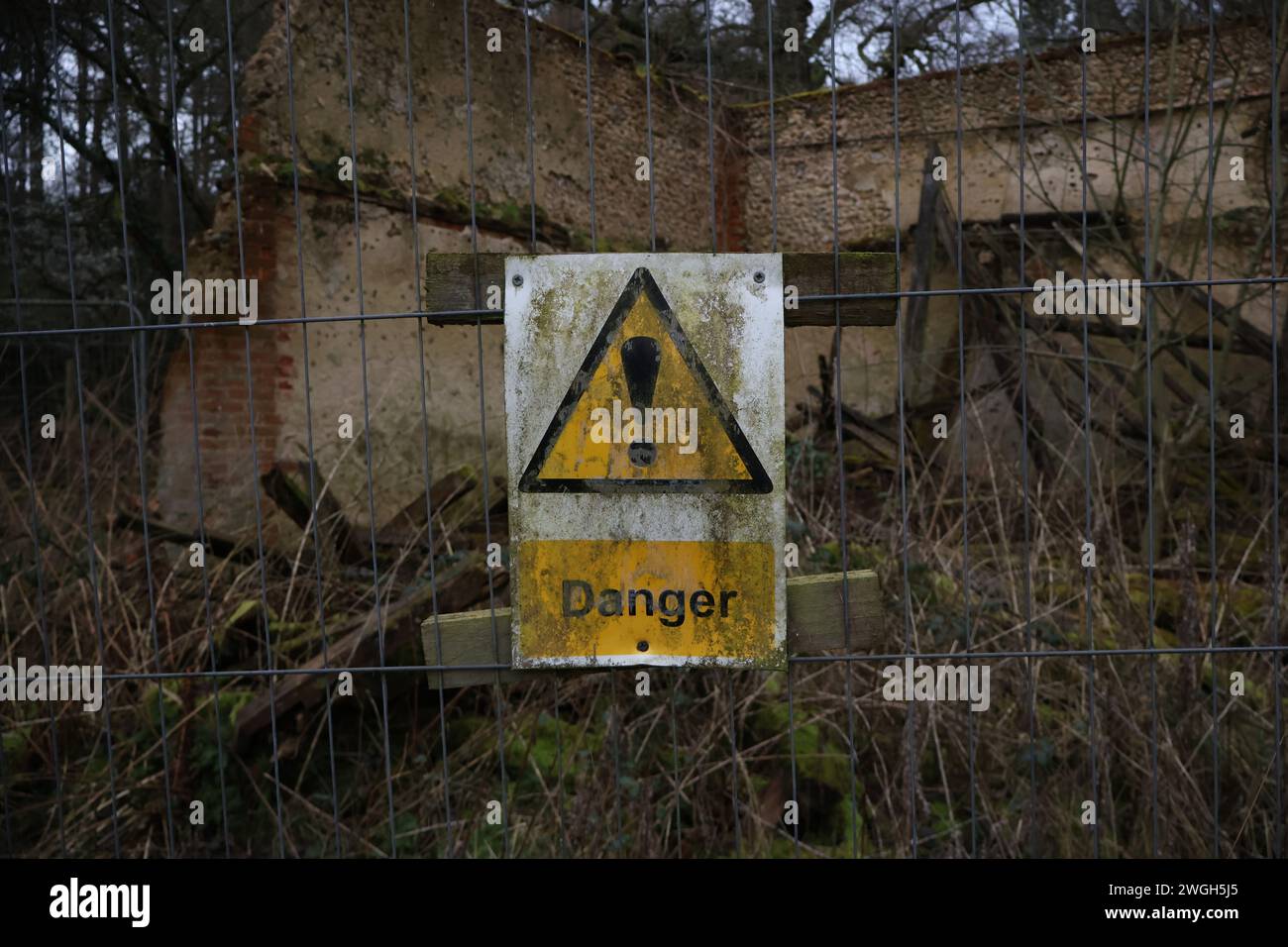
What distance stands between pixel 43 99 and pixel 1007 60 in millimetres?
10180

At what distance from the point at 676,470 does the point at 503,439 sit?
6473mm

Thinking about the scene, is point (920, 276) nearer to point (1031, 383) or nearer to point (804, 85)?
point (1031, 383)

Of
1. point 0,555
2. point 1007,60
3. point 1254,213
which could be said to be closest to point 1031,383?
point 1254,213

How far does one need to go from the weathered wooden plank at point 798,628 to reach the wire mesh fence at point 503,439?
0.03 metres

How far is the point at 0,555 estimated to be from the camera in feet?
15.9

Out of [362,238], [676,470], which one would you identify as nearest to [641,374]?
[676,470]

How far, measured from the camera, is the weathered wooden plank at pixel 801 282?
8.30 feet

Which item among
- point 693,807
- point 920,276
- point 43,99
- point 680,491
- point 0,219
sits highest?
point 43,99

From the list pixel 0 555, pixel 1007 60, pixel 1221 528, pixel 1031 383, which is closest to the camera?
pixel 0 555

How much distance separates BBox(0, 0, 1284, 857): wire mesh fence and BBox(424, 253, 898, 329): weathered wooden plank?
0.12ft

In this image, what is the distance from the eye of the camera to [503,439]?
876 centimetres

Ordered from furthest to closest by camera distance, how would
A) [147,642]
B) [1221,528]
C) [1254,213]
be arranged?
[1254,213], [1221,528], [147,642]

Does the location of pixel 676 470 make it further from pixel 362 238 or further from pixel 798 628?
pixel 362 238

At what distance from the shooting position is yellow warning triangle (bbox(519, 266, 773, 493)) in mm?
2436
